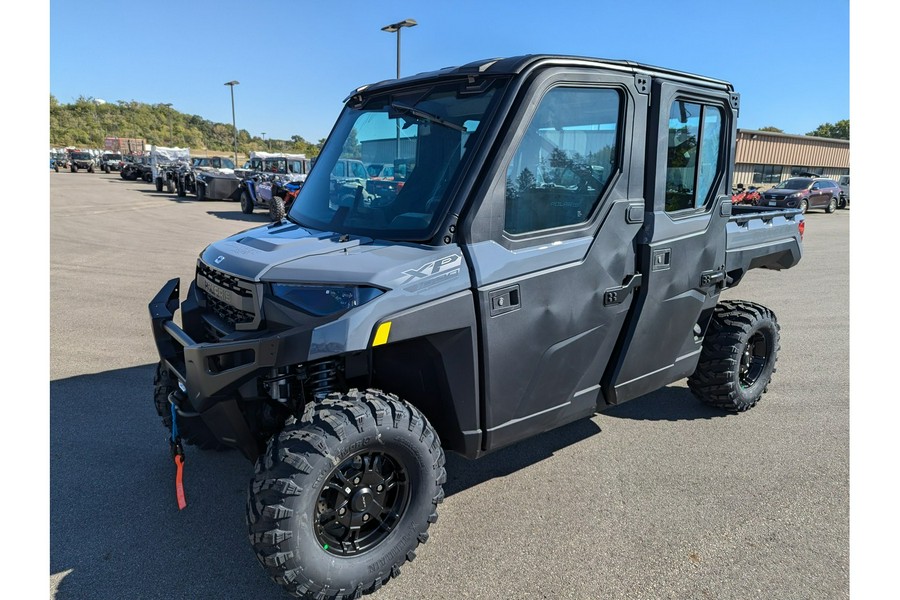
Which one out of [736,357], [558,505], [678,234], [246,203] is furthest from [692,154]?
[246,203]

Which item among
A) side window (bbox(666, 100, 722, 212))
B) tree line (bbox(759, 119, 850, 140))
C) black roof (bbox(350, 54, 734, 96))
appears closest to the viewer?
black roof (bbox(350, 54, 734, 96))

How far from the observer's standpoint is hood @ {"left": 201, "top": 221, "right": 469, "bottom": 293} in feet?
8.41

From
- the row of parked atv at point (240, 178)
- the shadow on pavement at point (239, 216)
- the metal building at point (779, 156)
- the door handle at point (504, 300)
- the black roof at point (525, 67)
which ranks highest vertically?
the metal building at point (779, 156)

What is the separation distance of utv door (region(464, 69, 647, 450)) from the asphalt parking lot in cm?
59

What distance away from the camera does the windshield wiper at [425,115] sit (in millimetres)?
2902

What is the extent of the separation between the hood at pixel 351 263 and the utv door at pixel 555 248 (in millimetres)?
156

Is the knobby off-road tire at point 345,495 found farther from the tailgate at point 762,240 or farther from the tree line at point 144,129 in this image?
the tree line at point 144,129

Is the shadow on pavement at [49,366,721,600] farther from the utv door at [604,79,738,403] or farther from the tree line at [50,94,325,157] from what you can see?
the tree line at [50,94,325,157]

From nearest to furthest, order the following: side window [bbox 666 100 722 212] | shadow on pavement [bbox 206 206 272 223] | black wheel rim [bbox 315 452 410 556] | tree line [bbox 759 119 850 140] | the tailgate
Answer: black wheel rim [bbox 315 452 410 556] → side window [bbox 666 100 722 212] → the tailgate → shadow on pavement [bbox 206 206 272 223] → tree line [bbox 759 119 850 140]

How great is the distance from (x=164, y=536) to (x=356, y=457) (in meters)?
1.30

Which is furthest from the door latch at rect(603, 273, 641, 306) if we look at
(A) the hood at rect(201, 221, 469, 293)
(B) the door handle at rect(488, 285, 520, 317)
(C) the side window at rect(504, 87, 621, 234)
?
(A) the hood at rect(201, 221, 469, 293)

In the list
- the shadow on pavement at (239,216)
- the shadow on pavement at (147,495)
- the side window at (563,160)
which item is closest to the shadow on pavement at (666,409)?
the shadow on pavement at (147,495)

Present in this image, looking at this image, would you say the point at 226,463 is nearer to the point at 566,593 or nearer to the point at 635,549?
the point at 566,593

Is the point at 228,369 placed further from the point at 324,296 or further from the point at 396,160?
the point at 396,160
